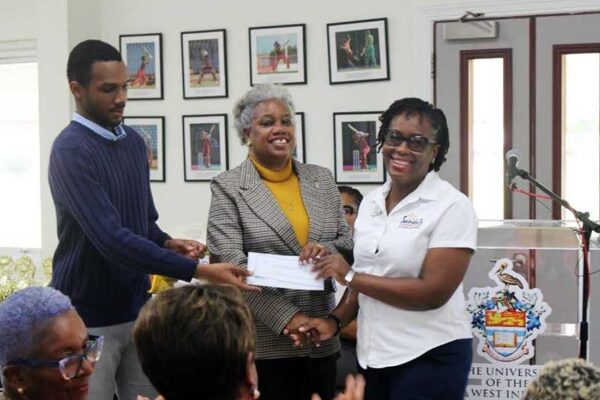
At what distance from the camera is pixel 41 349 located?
1.63 meters

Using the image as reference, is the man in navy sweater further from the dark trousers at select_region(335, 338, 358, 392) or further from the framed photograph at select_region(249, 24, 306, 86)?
the framed photograph at select_region(249, 24, 306, 86)

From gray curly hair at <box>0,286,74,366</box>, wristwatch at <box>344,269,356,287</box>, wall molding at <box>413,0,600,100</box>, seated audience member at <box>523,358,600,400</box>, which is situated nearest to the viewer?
seated audience member at <box>523,358,600,400</box>

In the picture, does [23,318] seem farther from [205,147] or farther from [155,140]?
[155,140]

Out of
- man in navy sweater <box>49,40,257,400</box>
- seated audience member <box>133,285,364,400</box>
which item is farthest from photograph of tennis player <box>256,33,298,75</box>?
seated audience member <box>133,285,364,400</box>

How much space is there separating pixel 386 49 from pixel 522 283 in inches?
78.5

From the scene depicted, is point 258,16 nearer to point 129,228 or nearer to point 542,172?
point 542,172

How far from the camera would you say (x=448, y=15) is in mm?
4508

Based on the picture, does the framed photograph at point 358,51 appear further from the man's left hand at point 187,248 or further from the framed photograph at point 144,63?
the man's left hand at point 187,248

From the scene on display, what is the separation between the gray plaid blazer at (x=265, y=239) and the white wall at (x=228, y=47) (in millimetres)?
2196

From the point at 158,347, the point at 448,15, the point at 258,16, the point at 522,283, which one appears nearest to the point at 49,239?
the point at 258,16

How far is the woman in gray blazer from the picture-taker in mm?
2479

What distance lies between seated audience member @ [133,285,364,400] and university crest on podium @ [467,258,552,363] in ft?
5.78

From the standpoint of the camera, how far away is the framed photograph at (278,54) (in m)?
4.80

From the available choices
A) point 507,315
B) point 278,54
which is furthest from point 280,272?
point 278,54
